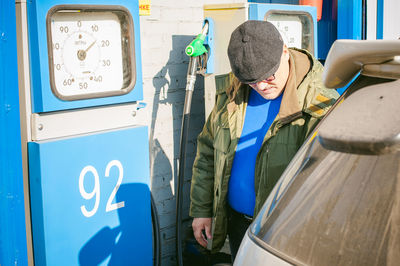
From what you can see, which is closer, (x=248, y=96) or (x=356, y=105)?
(x=356, y=105)

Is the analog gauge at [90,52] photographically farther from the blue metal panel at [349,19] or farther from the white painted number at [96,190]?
the blue metal panel at [349,19]

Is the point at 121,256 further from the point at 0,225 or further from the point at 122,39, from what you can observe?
the point at 122,39

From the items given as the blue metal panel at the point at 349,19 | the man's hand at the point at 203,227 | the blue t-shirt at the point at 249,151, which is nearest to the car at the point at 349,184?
the blue t-shirt at the point at 249,151

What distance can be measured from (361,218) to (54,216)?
153 centimetres

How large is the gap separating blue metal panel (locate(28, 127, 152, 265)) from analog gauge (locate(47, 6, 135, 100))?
0.77ft

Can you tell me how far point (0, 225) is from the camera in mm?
2324

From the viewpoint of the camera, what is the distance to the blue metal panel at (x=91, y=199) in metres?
2.34

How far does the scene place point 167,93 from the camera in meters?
3.66

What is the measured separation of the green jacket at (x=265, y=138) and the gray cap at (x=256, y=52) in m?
0.13

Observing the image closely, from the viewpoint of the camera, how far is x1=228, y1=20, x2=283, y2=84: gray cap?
232 centimetres

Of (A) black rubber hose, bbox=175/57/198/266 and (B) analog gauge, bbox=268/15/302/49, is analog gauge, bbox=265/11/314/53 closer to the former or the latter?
(B) analog gauge, bbox=268/15/302/49

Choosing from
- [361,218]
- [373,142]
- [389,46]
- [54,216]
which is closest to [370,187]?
[361,218]

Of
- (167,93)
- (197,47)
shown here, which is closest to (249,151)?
(197,47)

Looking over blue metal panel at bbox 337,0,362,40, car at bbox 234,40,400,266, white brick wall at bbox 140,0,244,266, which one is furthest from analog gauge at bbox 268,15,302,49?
car at bbox 234,40,400,266
